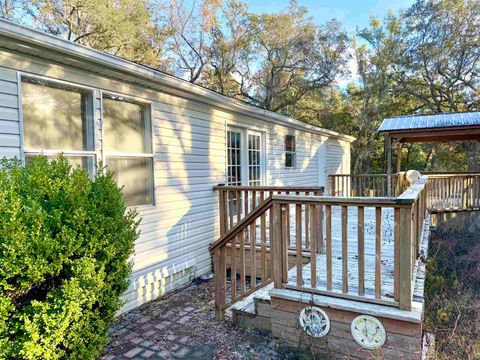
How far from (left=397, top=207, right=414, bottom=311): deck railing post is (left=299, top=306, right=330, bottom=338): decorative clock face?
655mm

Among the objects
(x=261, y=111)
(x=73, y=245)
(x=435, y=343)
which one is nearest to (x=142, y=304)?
(x=73, y=245)

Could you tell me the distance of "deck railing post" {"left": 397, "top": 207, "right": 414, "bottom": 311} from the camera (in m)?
2.54

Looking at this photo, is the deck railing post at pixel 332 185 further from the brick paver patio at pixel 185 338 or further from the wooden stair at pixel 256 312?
the wooden stair at pixel 256 312

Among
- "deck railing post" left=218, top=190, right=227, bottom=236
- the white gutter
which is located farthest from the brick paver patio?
the white gutter

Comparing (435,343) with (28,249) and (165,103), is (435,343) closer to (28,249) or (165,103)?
(28,249)

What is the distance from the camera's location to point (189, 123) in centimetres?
519

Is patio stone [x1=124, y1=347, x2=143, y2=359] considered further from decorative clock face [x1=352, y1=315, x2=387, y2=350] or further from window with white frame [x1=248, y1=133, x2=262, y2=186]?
window with white frame [x1=248, y1=133, x2=262, y2=186]

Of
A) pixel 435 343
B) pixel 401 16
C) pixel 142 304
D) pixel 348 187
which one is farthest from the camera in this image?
pixel 401 16

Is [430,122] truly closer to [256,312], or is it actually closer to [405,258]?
[405,258]

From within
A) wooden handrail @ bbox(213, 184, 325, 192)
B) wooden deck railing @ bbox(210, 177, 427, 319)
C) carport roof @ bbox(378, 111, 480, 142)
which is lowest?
wooden deck railing @ bbox(210, 177, 427, 319)

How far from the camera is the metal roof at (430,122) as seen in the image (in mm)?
9258

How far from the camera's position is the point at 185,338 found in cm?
328

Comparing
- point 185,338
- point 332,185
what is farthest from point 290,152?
point 185,338

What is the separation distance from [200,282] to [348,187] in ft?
26.9
